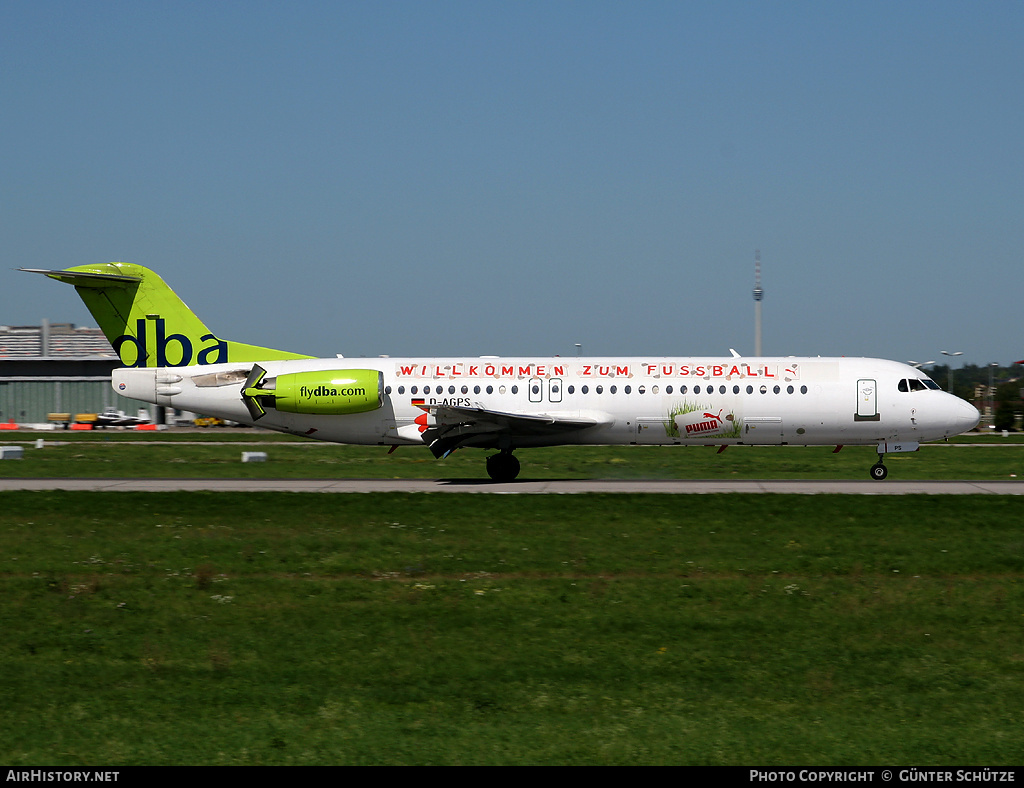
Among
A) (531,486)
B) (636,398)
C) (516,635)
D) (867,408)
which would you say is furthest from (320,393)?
(516,635)

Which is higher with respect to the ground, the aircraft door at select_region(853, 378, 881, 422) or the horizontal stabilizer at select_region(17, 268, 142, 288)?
the horizontal stabilizer at select_region(17, 268, 142, 288)

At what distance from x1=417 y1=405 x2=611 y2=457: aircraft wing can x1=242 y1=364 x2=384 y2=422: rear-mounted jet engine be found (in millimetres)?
1667

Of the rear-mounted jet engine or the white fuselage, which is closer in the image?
the white fuselage

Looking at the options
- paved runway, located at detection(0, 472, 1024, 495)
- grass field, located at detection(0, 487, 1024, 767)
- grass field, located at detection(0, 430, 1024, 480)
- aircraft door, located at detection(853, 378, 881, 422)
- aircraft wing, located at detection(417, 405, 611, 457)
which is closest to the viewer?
grass field, located at detection(0, 487, 1024, 767)

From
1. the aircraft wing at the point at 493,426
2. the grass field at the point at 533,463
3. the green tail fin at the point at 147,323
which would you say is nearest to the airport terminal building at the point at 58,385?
the grass field at the point at 533,463

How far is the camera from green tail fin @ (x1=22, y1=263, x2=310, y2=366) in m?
29.5

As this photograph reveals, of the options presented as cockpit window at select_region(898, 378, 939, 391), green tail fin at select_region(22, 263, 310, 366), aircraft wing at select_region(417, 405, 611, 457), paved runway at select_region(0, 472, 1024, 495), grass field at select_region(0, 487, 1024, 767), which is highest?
green tail fin at select_region(22, 263, 310, 366)

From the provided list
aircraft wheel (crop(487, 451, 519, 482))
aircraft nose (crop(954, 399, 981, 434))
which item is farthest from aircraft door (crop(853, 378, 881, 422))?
aircraft wheel (crop(487, 451, 519, 482))

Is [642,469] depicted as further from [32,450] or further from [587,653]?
[32,450]

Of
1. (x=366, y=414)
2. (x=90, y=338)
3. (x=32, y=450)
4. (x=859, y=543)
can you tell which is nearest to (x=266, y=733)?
(x=859, y=543)

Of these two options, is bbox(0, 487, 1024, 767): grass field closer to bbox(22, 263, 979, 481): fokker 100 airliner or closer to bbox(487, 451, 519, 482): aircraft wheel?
bbox(22, 263, 979, 481): fokker 100 airliner

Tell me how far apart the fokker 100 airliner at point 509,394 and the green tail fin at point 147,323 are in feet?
0.10

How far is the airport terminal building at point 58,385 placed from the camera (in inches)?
3036
